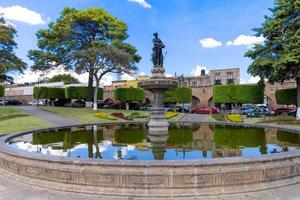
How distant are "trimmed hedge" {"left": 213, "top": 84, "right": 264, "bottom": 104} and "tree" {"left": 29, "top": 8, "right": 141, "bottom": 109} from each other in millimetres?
13739

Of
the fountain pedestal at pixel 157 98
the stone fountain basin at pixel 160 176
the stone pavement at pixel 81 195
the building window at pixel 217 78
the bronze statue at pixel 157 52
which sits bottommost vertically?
the stone pavement at pixel 81 195

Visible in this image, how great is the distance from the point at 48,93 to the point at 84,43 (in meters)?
15.7

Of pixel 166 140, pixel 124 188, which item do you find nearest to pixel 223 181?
pixel 124 188

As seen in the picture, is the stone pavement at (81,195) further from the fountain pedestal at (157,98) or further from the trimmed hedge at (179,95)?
the trimmed hedge at (179,95)

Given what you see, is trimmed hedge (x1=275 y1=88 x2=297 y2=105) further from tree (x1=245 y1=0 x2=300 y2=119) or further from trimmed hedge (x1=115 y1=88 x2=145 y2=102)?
trimmed hedge (x1=115 y1=88 x2=145 y2=102)

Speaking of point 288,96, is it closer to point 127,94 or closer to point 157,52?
point 127,94

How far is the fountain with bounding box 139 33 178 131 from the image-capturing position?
555 inches

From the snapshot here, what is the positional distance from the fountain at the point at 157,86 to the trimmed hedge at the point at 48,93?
42.1 m

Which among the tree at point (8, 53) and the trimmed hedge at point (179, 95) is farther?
the trimmed hedge at point (179, 95)

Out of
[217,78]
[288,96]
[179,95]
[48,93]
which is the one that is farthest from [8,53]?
[217,78]

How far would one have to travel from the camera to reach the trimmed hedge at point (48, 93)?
53.0 m

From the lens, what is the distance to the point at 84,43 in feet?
139

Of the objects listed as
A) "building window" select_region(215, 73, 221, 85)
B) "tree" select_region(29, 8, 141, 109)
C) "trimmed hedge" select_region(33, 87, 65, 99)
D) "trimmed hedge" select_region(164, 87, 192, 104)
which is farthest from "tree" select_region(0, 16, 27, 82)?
"building window" select_region(215, 73, 221, 85)

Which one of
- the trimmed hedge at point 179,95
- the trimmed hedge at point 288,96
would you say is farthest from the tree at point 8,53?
the trimmed hedge at point 288,96
